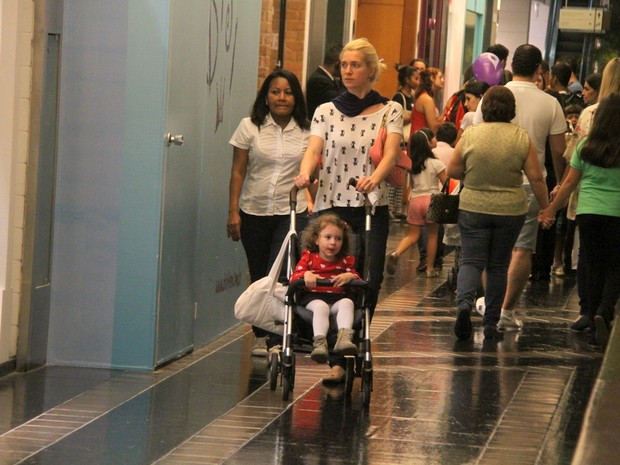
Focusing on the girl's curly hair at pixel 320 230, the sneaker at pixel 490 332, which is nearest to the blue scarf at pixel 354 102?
the girl's curly hair at pixel 320 230

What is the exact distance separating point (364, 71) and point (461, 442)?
8.00ft

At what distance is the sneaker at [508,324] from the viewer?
34.4 feet

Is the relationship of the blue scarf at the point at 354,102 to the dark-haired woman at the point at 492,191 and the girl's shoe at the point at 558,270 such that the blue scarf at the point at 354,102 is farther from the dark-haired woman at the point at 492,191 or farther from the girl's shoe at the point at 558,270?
the girl's shoe at the point at 558,270

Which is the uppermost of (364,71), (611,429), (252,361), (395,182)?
(364,71)

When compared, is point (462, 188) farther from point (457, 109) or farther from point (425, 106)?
point (425, 106)

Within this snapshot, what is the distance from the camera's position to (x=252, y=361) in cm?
879

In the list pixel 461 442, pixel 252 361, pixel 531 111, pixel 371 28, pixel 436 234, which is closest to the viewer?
pixel 461 442

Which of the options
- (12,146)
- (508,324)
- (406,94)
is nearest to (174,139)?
(12,146)

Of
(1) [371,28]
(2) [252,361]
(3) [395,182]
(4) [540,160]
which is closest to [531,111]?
(4) [540,160]

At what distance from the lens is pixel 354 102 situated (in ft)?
26.8

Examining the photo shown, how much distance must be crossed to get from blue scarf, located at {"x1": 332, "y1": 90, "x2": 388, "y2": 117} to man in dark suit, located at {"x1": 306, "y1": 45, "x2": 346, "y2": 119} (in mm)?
5006

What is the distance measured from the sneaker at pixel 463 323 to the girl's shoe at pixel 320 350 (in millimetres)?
2447

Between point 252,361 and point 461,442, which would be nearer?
point 461,442

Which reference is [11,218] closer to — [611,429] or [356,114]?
[356,114]
